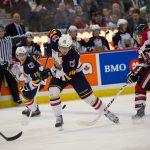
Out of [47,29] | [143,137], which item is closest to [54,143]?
[143,137]

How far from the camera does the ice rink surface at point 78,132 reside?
518 cm

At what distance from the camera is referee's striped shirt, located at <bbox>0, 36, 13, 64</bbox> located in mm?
8289

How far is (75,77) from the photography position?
242 inches

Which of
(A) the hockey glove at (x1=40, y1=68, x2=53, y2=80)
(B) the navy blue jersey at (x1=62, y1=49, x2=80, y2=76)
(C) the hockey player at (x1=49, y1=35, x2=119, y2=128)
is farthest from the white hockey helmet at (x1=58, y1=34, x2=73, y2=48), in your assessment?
(A) the hockey glove at (x1=40, y1=68, x2=53, y2=80)

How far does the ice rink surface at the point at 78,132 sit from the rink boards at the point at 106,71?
83 centimetres

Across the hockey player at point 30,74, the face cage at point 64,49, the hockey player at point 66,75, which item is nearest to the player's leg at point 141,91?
the hockey player at point 66,75

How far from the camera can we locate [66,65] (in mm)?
6074

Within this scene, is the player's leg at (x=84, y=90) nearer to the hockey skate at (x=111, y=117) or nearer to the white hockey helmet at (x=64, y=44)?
the hockey skate at (x=111, y=117)

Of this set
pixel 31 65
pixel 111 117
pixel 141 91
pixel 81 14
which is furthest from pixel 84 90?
pixel 81 14

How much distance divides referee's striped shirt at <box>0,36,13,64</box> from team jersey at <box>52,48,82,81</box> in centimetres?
232

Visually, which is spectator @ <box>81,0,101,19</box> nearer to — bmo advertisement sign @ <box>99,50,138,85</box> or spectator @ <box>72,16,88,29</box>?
spectator @ <box>72,16,88,29</box>

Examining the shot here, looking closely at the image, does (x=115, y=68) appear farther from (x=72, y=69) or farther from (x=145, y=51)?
(x=72, y=69)

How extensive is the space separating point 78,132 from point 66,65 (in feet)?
2.39

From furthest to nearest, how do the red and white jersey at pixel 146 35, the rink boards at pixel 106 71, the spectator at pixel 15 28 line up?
the spectator at pixel 15 28
the rink boards at pixel 106 71
the red and white jersey at pixel 146 35
